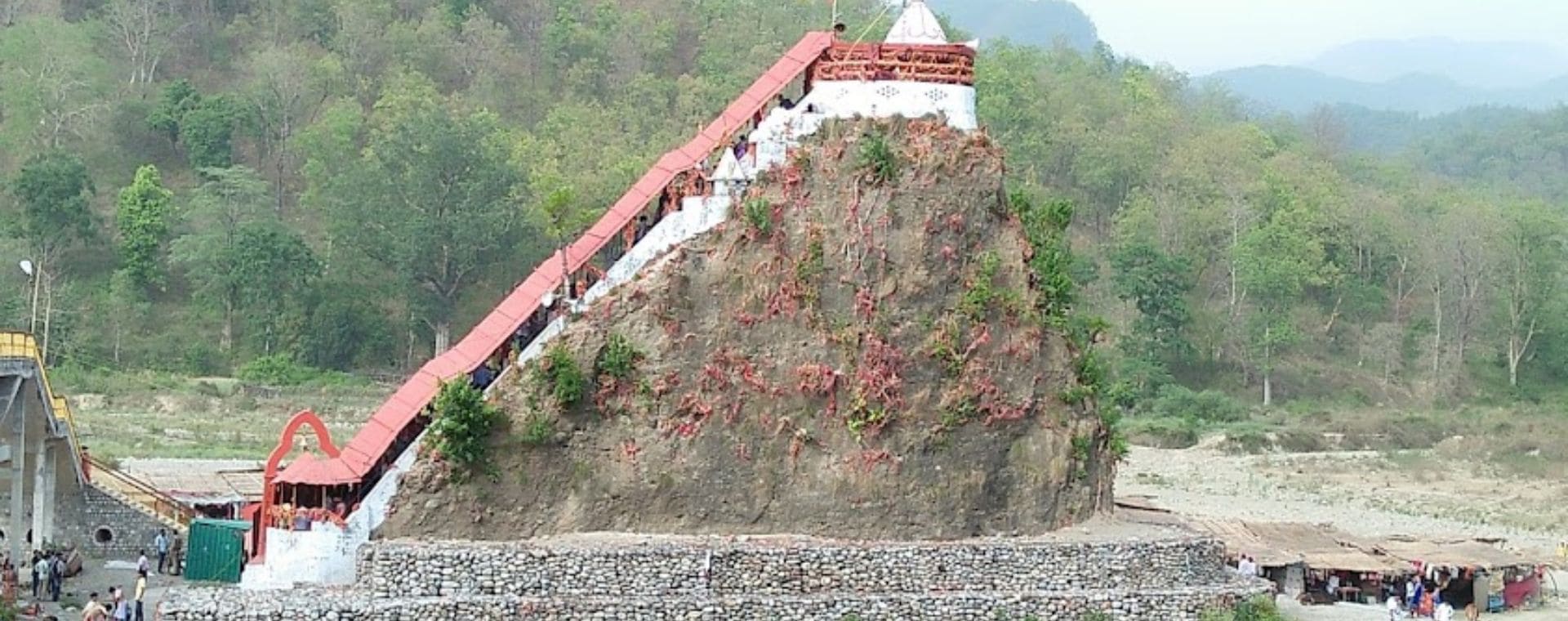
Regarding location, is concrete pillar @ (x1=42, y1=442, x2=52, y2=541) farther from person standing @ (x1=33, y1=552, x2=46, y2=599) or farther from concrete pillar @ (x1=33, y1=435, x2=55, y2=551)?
person standing @ (x1=33, y1=552, x2=46, y2=599)

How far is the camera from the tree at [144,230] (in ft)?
206

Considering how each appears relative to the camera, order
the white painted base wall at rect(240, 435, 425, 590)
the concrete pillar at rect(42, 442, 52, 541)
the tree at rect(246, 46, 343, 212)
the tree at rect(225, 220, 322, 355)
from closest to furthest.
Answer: the white painted base wall at rect(240, 435, 425, 590)
the concrete pillar at rect(42, 442, 52, 541)
the tree at rect(225, 220, 322, 355)
the tree at rect(246, 46, 343, 212)

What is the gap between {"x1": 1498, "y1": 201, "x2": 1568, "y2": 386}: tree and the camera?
7612 cm

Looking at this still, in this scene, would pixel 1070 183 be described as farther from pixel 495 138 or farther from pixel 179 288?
pixel 179 288

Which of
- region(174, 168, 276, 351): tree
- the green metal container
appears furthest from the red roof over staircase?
region(174, 168, 276, 351): tree

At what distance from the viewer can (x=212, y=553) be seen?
28.8 metres

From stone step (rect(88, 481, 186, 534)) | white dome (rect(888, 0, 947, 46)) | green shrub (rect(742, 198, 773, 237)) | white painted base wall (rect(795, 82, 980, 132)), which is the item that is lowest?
stone step (rect(88, 481, 186, 534))

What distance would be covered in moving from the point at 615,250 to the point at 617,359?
2.56 meters

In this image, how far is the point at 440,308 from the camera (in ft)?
202

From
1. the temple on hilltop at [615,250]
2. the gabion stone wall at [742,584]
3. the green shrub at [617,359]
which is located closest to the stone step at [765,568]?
the gabion stone wall at [742,584]

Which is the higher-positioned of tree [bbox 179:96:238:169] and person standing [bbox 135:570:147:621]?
tree [bbox 179:96:238:169]

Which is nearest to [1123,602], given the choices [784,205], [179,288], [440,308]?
[784,205]

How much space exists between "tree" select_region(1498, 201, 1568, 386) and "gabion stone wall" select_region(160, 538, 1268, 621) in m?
56.1

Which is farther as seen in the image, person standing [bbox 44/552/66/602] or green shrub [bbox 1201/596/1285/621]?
person standing [bbox 44/552/66/602]
